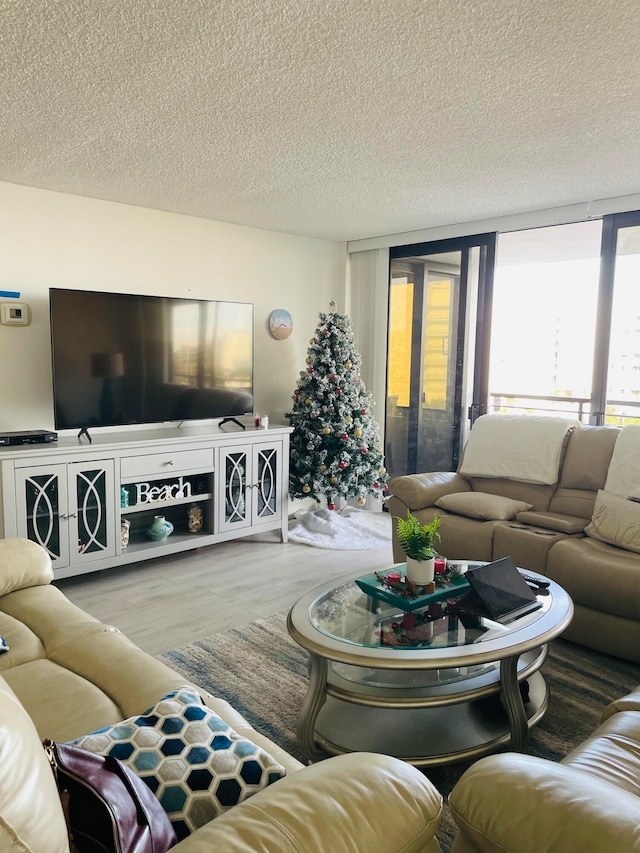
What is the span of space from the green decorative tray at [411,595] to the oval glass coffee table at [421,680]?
0.19 ft

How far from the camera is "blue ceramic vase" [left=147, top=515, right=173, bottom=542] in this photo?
4.23 m

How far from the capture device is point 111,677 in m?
1.82

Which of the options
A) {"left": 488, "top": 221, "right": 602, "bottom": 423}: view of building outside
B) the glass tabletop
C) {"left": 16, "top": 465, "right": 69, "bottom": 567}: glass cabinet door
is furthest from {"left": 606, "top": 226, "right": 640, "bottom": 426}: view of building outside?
{"left": 16, "top": 465, "right": 69, "bottom": 567}: glass cabinet door

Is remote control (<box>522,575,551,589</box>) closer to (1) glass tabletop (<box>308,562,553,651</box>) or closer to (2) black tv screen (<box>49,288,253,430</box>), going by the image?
(1) glass tabletop (<box>308,562,553,651</box>)

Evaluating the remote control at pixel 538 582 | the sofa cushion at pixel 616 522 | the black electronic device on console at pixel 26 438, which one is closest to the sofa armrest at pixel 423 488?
the sofa cushion at pixel 616 522

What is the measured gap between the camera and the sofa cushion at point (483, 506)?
11.9 ft

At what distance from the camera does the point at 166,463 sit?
413 centimetres

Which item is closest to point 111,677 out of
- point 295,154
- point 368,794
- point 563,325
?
point 368,794

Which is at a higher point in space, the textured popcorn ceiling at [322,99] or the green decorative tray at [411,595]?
the textured popcorn ceiling at [322,99]

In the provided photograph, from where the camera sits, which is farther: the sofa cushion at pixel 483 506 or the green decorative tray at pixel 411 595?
the sofa cushion at pixel 483 506

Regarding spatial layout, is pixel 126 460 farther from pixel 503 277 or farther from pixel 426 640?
pixel 503 277

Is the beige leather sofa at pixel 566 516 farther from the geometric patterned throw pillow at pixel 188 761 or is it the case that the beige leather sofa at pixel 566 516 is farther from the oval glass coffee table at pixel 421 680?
the geometric patterned throw pillow at pixel 188 761

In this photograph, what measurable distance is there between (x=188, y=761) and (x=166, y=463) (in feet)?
10.0

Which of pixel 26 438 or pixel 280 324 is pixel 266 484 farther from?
pixel 26 438
